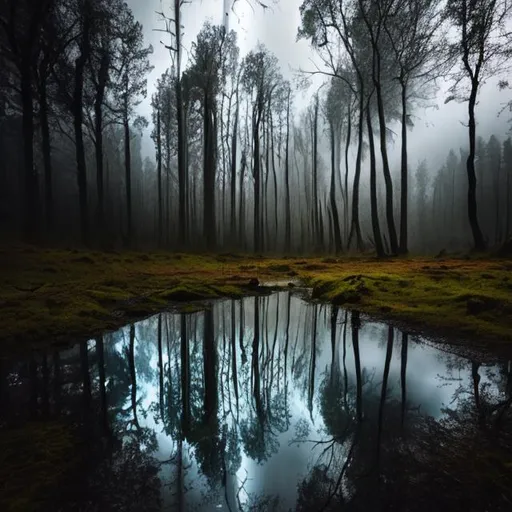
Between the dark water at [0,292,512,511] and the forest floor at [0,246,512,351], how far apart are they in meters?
0.76

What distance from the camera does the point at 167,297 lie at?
6.89 meters

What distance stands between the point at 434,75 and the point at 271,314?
15.2m

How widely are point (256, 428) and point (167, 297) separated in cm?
498

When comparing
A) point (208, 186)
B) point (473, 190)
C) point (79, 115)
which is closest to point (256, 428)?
point (473, 190)

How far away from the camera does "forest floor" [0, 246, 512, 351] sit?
431 centimetres

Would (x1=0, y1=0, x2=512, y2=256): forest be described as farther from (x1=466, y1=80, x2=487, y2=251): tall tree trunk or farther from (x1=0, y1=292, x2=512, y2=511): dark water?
(x1=0, y1=292, x2=512, y2=511): dark water

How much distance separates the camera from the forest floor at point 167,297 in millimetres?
Answer: 4309

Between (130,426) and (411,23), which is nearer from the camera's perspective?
(130,426)

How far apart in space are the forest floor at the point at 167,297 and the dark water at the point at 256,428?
29.9 inches

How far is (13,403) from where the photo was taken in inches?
102

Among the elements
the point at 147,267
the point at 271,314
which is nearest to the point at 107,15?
the point at 147,267

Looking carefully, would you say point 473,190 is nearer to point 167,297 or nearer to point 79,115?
point 167,297

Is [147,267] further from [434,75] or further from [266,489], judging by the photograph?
[434,75]

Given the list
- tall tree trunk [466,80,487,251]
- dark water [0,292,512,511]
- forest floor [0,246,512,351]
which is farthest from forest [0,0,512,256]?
dark water [0,292,512,511]
